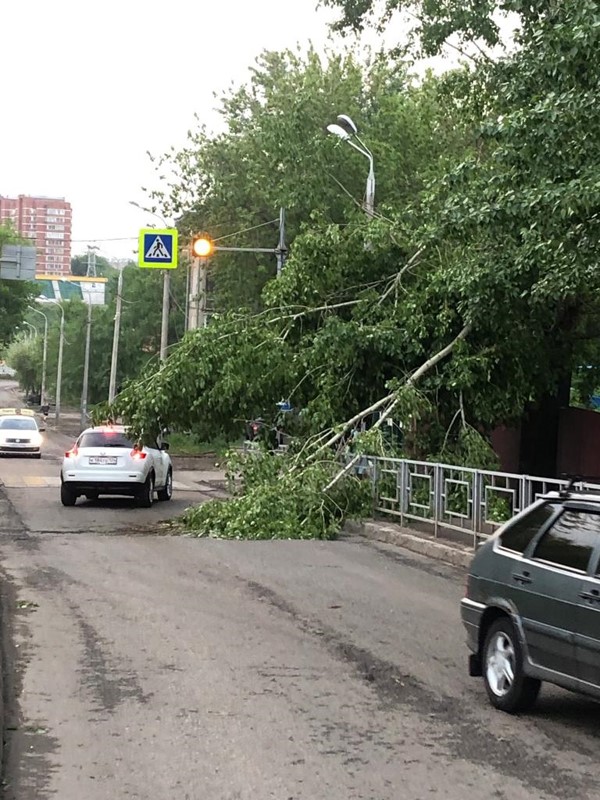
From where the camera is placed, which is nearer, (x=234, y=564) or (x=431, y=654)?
(x=431, y=654)

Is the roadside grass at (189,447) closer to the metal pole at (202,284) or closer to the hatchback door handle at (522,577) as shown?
the metal pole at (202,284)

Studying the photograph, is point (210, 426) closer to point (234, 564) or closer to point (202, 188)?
point (234, 564)

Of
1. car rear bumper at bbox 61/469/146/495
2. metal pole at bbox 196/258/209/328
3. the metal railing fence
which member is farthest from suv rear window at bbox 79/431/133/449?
metal pole at bbox 196/258/209/328

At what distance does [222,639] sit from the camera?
975 cm

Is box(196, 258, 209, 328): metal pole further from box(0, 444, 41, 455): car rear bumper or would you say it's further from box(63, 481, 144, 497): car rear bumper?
box(63, 481, 144, 497): car rear bumper

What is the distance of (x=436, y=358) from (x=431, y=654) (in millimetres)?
10971

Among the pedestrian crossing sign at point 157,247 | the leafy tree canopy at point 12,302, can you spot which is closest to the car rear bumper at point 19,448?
the pedestrian crossing sign at point 157,247

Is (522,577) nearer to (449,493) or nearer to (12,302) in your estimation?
(449,493)

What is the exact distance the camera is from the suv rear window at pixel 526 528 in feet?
24.6

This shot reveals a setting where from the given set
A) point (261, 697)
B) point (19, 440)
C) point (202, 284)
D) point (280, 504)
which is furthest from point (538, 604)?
point (202, 284)

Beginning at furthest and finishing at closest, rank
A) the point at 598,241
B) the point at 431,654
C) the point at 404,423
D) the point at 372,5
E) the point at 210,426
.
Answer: the point at 372,5, the point at 210,426, the point at 404,423, the point at 598,241, the point at 431,654

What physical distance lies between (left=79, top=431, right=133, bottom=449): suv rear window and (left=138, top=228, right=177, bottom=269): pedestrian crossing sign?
7.84m

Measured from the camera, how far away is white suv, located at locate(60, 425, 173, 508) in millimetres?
23594

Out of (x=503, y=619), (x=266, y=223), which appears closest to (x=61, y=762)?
(x=503, y=619)
